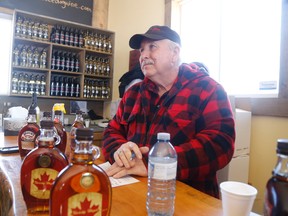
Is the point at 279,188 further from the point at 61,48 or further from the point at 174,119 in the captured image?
the point at 61,48

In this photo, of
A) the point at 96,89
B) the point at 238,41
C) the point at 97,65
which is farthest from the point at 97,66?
the point at 238,41

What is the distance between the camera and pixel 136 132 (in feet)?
4.68

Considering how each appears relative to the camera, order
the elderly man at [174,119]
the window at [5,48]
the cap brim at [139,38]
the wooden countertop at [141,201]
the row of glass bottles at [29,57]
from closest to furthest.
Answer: the wooden countertop at [141,201] → the elderly man at [174,119] → the cap brim at [139,38] → the row of glass bottles at [29,57] → the window at [5,48]

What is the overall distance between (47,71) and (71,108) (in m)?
0.61

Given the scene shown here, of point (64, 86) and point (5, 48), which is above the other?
point (5, 48)

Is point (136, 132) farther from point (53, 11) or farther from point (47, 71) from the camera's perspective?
point (53, 11)

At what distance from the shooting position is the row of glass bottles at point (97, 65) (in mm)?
3422

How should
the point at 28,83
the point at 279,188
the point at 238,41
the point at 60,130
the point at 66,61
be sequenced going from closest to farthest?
the point at 279,188
the point at 60,130
the point at 238,41
the point at 28,83
the point at 66,61

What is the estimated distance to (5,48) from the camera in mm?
3145

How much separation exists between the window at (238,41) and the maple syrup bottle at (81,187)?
1.92m

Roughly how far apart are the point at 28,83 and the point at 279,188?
10.1ft

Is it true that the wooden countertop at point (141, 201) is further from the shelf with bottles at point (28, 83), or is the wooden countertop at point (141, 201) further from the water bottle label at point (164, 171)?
the shelf with bottles at point (28, 83)

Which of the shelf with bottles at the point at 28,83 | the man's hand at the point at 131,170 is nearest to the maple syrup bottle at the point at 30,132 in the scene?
the man's hand at the point at 131,170

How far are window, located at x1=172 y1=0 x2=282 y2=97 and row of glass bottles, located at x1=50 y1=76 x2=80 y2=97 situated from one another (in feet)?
4.79
